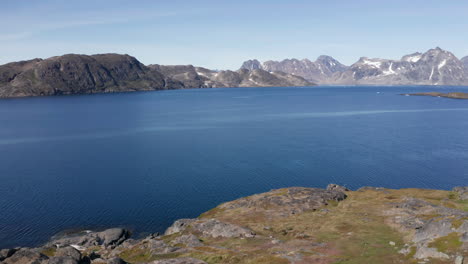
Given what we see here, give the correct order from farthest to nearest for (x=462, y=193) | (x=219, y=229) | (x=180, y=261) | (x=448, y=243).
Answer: (x=462, y=193) → (x=219, y=229) → (x=180, y=261) → (x=448, y=243)

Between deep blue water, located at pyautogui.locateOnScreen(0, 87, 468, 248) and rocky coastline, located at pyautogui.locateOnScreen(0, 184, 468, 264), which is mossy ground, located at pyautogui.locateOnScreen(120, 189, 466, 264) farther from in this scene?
deep blue water, located at pyautogui.locateOnScreen(0, 87, 468, 248)

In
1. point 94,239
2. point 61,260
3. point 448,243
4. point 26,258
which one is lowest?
point 94,239

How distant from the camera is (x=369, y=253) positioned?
48750 millimetres

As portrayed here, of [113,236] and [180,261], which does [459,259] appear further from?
[113,236]

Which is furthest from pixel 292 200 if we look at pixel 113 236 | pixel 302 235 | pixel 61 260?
pixel 61 260

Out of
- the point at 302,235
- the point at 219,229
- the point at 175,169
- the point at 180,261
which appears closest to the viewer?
the point at 180,261

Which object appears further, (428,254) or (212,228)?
(212,228)

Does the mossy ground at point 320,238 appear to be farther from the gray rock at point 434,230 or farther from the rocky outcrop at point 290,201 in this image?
the rocky outcrop at point 290,201

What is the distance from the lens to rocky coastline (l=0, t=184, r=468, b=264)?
47.9 meters

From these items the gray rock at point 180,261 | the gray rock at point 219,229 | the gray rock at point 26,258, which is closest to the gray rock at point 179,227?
the gray rock at point 219,229

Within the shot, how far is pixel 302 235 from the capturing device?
61.3 m

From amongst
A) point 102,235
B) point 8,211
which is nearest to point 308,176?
point 102,235

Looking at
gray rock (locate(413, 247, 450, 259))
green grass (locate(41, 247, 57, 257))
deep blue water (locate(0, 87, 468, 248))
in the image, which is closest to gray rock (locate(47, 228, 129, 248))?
deep blue water (locate(0, 87, 468, 248))

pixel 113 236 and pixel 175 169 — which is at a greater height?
pixel 175 169
